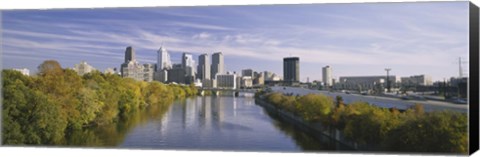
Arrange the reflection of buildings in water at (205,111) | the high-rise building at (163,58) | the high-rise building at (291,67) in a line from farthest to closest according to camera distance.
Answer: the reflection of buildings in water at (205,111), the high-rise building at (163,58), the high-rise building at (291,67)

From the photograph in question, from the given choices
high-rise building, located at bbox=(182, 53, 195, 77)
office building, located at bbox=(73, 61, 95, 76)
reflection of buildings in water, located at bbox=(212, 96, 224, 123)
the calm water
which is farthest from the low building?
reflection of buildings in water, located at bbox=(212, 96, 224, 123)

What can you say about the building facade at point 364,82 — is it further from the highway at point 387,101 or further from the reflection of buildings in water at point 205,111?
the reflection of buildings in water at point 205,111

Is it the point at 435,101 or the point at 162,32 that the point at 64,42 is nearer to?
the point at 162,32

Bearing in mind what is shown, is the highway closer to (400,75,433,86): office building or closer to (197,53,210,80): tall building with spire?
(400,75,433,86): office building

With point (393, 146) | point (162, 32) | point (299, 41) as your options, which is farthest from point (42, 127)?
point (393, 146)

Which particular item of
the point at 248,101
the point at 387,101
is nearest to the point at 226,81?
the point at 248,101

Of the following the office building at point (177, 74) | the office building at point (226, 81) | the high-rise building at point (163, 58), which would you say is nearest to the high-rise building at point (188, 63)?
the office building at point (177, 74)
